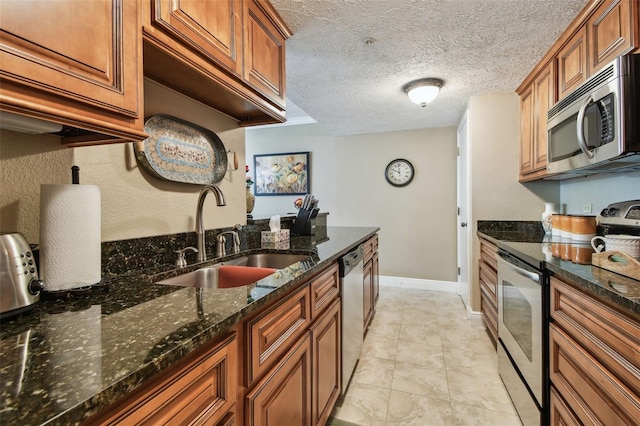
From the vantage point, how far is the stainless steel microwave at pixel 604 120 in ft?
4.17

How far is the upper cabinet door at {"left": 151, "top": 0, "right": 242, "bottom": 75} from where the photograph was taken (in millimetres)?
940

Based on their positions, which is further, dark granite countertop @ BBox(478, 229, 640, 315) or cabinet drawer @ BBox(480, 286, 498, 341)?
cabinet drawer @ BBox(480, 286, 498, 341)

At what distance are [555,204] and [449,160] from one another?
57.2 inches

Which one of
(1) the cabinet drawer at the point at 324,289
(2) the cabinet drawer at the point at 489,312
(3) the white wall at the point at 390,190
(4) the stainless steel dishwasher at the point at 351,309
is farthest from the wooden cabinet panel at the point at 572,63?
(3) the white wall at the point at 390,190

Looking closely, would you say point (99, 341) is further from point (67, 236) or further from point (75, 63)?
point (75, 63)

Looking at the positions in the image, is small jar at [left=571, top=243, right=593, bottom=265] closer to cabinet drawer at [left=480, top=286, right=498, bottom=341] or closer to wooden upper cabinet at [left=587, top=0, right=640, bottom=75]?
cabinet drawer at [left=480, top=286, right=498, bottom=341]

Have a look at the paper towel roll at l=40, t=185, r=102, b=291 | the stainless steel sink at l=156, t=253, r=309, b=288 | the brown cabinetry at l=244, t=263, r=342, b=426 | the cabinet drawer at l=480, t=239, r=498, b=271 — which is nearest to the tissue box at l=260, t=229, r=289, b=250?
the stainless steel sink at l=156, t=253, r=309, b=288

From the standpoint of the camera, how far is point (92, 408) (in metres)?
0.39

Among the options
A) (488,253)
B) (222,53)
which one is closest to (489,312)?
(488,253)

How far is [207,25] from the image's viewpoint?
1110 mm

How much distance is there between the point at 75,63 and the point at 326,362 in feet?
4.79

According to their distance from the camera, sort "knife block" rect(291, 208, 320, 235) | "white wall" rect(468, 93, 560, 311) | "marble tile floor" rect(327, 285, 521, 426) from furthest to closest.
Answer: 1. "white wall" rect(468, 93, 560, 311)
2. "knife block" rect(291, 208, 320, 235)
3. "marble tile floor" rect(327, 285, 521, 426)

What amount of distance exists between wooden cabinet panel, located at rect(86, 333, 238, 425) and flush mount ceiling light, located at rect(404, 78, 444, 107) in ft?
8.26

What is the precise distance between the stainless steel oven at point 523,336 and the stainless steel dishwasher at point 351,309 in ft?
3.08
